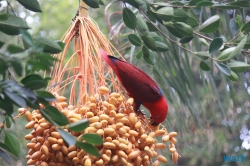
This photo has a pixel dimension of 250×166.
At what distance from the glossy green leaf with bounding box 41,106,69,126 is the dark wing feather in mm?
582

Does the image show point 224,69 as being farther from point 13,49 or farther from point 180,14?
point 13,49

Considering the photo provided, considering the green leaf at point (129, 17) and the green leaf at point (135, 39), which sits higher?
the green leaf at point (129, 17)

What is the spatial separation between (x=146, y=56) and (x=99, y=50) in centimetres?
19

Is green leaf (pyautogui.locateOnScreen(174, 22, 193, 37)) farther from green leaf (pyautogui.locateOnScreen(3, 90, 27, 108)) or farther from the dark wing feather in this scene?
green leaf (pyautogui.locateOnScreen(3, 90, 27, 108))

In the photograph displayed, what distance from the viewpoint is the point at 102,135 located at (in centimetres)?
121

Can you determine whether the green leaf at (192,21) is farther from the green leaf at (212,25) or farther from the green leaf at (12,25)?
the green leaf at (12,25)

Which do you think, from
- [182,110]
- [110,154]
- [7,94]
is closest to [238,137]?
[182,110]

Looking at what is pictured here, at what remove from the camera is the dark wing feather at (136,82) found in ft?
4.78

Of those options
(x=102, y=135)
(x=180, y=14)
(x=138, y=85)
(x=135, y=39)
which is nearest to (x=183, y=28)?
(x=180, y=14)

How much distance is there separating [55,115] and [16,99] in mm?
115

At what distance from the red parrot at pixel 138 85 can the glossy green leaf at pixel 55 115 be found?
567 mm

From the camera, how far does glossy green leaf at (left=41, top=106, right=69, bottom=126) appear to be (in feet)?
2.95

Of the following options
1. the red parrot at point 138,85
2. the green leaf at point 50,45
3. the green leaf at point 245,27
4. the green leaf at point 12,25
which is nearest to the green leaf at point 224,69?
the green leaf at point 245,27

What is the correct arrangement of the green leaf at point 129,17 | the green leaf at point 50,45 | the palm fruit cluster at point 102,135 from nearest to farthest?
1. the green leaf at point 50,45
2. the palm fruit cluster at point 102,135
3. the green leaf at point 129,17
